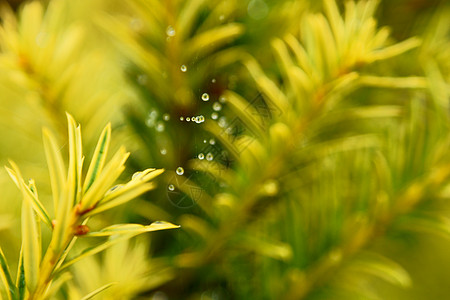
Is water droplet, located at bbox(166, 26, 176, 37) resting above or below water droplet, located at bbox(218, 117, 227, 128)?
above

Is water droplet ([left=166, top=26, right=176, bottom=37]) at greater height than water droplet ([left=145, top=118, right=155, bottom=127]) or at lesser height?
greater

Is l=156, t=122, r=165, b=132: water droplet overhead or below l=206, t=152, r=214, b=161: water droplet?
overhead

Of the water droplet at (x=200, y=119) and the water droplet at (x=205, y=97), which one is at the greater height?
the water droplet at (x=205, y=97)

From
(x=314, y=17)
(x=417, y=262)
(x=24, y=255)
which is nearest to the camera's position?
(x=24, y=255)

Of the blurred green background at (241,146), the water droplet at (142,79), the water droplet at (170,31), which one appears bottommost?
the blurred green background at (241,146)

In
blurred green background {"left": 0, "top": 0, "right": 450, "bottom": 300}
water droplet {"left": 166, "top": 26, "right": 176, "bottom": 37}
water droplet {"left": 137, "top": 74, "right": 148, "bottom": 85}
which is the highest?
water droplet {"left": 166, "top": 26, "right": 176, "bottom": 37}

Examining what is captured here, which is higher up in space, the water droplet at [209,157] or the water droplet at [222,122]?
the water droplet at [222,122]

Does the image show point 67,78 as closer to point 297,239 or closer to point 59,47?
point 59,47

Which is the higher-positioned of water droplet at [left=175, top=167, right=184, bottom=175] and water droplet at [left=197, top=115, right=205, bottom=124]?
water droplet at [left=197, top=115, right=205, bottom=124]

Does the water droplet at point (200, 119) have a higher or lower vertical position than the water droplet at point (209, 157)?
higher

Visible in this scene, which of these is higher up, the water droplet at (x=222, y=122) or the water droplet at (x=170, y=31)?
the water droplet at (x=170, y=31)

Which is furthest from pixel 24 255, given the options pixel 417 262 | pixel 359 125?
pixel 417 262
